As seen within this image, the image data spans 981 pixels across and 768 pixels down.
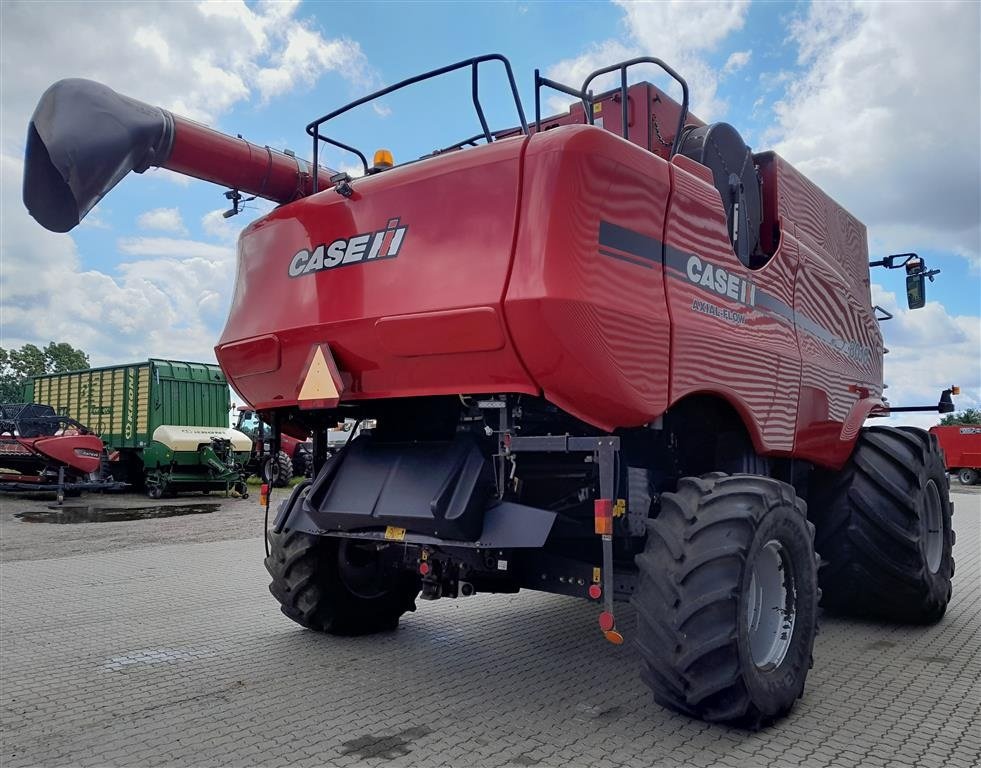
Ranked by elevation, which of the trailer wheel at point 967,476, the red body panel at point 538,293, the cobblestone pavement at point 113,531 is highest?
the red body panel at point 538,293

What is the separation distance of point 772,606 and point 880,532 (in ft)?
7.17

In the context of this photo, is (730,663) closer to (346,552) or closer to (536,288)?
(536,288)

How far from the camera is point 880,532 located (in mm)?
5715

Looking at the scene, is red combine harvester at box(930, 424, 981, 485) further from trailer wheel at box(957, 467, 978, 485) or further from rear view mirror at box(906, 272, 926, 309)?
rear view mirror at box(906, 272, 926, 309)

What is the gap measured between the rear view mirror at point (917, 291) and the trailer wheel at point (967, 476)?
22.6 meters

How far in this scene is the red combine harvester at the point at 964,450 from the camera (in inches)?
1013

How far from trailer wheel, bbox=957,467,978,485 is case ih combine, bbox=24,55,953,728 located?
23.7 meters

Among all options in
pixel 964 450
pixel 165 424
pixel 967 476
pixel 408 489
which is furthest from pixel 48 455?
pixel 967 476

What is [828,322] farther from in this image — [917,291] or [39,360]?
[39,360]

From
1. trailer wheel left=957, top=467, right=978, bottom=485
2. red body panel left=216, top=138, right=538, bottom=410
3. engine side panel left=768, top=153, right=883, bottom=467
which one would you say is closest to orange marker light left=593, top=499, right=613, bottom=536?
→ red body panel left=216, top=138, right=538, bottom=410

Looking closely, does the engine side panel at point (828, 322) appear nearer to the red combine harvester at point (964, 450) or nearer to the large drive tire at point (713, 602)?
the large drive tire at point (713, 602)

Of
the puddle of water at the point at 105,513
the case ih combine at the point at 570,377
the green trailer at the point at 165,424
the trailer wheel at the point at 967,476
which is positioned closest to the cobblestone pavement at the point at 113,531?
the puddle of water at the point at 105,513

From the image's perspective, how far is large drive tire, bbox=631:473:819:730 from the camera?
11.3ft

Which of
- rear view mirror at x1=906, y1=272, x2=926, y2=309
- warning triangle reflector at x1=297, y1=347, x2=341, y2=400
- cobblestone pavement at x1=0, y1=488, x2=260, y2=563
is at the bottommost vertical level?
cobblestone pavement at x1=0, y1=488, x2=260, y2=563
